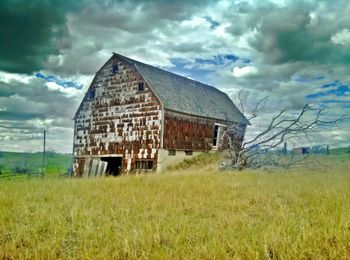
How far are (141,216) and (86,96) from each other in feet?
75.4

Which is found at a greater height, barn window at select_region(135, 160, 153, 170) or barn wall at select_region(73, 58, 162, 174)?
barn wall at select_region(73, 58, 162, 174)

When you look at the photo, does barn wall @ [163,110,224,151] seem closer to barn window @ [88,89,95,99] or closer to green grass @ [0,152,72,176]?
barn window @ [88,89,95,99]

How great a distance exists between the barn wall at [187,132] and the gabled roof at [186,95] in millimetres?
541

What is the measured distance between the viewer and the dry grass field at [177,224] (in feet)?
15.8

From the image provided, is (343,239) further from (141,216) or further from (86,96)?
(86,96)

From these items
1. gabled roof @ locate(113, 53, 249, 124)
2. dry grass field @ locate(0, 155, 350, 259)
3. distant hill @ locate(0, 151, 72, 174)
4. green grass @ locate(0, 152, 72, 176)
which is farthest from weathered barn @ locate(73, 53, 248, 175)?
dry grass field @ locate(0, 155, 350, 259)

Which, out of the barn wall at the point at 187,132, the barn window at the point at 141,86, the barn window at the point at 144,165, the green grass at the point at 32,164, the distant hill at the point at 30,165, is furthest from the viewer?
the green grass at the point at 32,164

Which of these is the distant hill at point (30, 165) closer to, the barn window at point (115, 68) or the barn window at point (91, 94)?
the barn window at point (91, 94)

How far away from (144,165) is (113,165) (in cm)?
456

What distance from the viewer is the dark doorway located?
Result: 87.8ft

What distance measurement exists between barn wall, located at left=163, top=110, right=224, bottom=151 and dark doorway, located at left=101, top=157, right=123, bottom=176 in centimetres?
520

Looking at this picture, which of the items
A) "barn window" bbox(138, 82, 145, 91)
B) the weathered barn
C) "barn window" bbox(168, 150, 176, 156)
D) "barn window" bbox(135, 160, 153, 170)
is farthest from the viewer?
"barn window" bbox(138, 82, 145, 91)

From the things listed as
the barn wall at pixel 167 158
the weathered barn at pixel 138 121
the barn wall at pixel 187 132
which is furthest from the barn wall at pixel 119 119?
the barn wall at pixel 187 132

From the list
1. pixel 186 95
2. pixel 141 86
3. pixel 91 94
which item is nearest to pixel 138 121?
pixel 141 86
